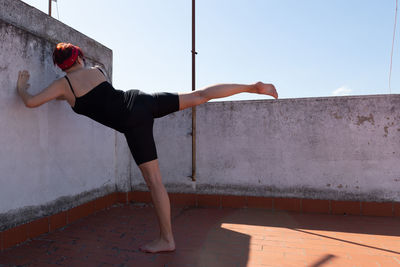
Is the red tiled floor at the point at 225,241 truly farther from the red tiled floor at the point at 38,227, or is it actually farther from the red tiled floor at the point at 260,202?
the red tiled floor at the point at 260,202

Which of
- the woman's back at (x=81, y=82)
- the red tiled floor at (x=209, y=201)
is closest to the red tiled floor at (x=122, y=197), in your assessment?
the red tiled floor at (x=209, y=201)

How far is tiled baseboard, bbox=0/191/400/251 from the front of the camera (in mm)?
2789

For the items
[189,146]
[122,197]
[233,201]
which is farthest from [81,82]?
[233,201]

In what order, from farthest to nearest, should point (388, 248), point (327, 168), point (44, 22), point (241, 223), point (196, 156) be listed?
point (196, 156) < point (327, 168) < point (241, 223) < point (44, 22) < point (388, 248)

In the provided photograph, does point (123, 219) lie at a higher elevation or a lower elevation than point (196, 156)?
lower

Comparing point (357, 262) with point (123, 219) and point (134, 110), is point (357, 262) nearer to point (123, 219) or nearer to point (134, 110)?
point (134, 110)

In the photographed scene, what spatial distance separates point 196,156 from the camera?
4.07 metres

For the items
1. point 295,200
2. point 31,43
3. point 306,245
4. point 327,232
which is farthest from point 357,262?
point 31,43

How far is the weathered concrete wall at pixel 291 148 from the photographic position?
11.6 feet

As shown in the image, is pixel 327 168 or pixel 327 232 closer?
pixel 327 232

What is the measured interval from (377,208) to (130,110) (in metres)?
3.24

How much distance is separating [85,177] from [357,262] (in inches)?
115

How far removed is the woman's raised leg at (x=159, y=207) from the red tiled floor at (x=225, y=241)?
7 cm

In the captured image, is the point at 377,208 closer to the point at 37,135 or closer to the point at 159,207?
the point at 159,207
